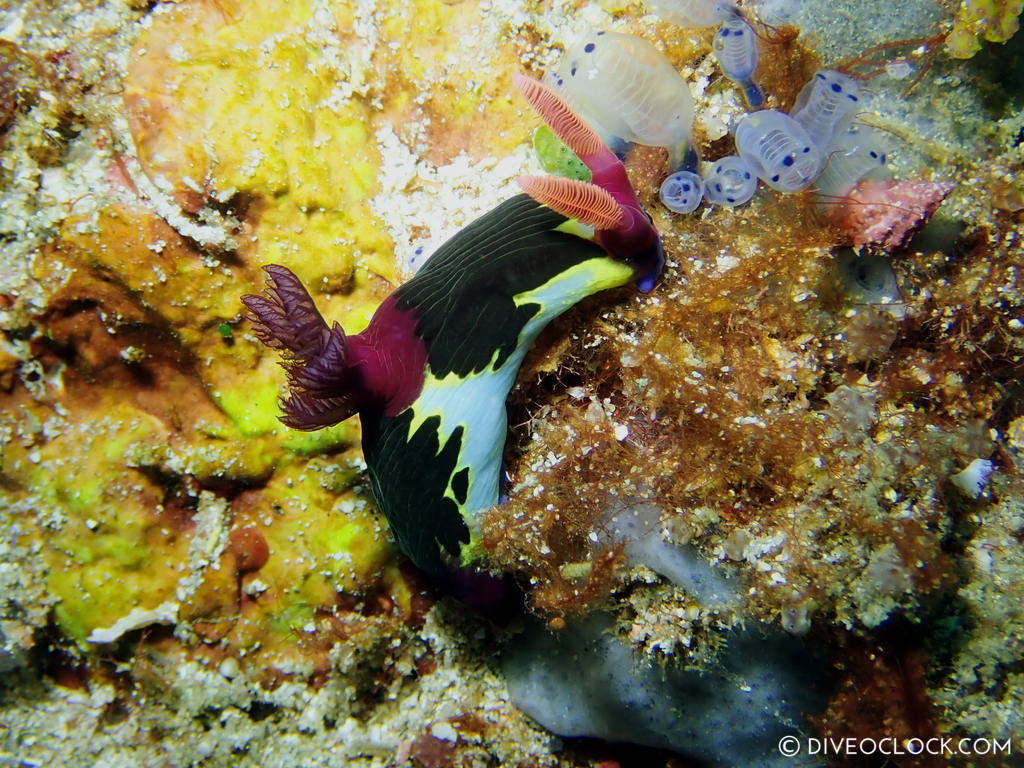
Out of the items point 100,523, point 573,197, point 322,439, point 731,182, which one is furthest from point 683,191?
point 100,523

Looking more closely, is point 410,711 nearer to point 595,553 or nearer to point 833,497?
point 595,553

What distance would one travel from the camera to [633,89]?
228cm

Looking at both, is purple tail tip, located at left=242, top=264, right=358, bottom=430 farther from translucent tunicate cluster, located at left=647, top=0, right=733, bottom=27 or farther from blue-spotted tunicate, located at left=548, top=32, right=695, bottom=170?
translucent tunicate cluster, located at left=647, top=0, right=733, bottom=27

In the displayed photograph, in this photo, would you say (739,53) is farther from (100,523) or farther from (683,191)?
(100,523)

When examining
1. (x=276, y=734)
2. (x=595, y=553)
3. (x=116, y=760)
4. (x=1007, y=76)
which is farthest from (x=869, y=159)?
(x=116, y=760)

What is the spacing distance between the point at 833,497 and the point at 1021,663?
972 mm

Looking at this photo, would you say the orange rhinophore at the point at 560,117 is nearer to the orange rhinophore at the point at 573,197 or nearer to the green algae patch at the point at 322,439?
the orange rhinophore at the point at 573,197

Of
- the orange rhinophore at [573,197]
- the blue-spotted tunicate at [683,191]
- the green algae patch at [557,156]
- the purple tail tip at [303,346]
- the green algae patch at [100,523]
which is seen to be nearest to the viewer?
the orange rhinophore at [573,197]

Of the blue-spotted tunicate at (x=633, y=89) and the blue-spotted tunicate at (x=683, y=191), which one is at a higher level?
the blue-spotted tunicate at (x=633, y=89)

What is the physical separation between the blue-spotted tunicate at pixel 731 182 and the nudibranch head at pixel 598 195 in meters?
0.30

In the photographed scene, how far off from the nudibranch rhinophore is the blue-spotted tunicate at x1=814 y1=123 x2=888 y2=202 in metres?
0.70

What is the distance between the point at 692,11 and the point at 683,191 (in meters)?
0.75

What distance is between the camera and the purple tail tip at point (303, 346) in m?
2.25

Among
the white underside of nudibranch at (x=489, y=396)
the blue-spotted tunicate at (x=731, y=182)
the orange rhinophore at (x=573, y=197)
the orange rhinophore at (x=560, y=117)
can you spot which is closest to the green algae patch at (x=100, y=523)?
the white underside of nudibranch at (x=489, y=396)
